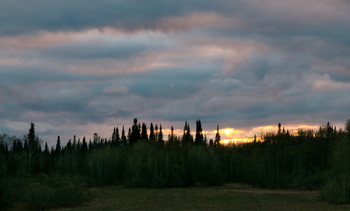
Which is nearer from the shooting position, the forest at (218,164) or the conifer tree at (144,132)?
the forest at (218,164)

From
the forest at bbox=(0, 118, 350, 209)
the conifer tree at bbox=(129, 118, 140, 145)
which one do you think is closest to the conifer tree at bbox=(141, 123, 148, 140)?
the conifer tree at bbox=(129, 118, 140, 145)

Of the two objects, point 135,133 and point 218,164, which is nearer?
point 218,164

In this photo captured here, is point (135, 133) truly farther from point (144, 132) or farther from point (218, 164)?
point (218, 164)

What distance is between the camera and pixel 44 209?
5859 cm

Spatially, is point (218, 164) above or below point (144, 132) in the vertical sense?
below

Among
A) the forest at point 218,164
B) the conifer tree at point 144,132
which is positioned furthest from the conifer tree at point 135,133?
the forest at point 218,164

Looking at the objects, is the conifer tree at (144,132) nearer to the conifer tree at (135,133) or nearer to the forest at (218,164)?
the conifer tree at (135,133)

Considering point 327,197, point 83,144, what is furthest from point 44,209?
point 83,144

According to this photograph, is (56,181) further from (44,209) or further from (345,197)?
(345,197)

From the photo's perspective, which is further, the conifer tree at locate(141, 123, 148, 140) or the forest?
the conifer tree at locate(141, 123, 148, 140)

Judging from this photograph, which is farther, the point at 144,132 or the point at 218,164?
the point at 144,132

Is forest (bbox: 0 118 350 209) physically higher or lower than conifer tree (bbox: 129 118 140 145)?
lower

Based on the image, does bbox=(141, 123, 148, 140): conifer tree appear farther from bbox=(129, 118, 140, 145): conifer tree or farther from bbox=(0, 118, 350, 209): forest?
bbox=(0, 118, 350, 209): forest

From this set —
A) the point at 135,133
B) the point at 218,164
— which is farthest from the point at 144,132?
the point at 218,164
